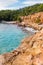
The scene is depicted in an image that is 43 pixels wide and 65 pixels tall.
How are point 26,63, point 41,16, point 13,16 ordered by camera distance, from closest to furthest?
point 26,63
point 41,16
point 13,16

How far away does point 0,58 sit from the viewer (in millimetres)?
19266

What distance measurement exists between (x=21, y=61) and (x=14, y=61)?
34.0 inches

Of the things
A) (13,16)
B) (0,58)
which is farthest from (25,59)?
(13,16)

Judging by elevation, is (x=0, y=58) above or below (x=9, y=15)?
above

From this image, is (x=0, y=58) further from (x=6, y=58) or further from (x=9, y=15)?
(x=9, y=15)

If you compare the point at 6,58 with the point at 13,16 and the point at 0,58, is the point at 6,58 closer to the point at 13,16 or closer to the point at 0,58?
the point at 0,58

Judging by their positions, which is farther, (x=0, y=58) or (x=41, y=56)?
(x=0, y=58)

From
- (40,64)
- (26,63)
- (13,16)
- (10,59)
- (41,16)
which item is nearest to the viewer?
(40,64)

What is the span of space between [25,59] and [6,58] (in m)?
2.84

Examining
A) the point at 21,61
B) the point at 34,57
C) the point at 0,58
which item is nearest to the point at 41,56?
the point at 34,57

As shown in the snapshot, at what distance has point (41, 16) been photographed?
81938 millimetres

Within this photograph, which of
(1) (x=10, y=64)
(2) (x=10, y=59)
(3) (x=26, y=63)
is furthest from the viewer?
(2) (x=10, y=59)

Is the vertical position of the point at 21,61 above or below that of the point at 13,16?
above

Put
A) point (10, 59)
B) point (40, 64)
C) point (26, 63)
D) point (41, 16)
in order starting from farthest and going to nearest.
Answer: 1. point (41, 16)
2. point (10, 59)
3. point (26, 63)
4. point (40, 64)
